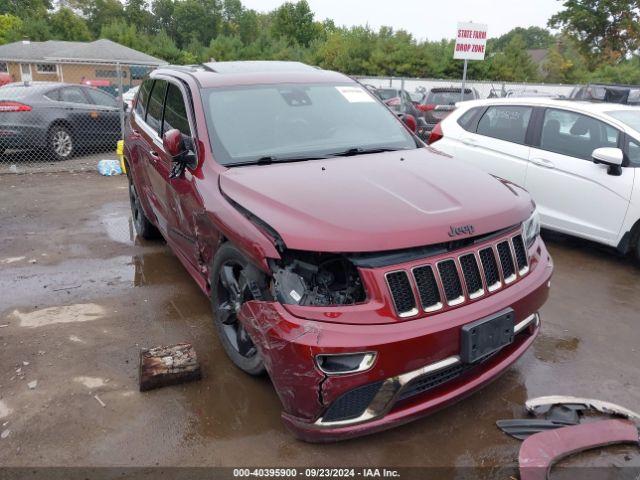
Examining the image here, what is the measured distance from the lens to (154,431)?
2811mm

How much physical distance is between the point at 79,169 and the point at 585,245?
28.2ft

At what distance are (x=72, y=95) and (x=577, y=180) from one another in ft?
31.8

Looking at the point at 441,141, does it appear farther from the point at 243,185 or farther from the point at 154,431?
the point at 154,431

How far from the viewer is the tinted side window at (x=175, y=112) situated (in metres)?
3.86

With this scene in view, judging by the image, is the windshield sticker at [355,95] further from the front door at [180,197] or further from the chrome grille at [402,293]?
the chrome grille at [402,293]

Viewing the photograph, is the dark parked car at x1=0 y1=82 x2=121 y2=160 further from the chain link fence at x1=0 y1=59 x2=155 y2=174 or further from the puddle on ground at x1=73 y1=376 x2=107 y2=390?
the puddle on ground at x1=73 y1=376 x2=107 y2=390

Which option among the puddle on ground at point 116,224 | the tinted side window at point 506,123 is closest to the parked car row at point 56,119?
the puddle on ground at point 116,224

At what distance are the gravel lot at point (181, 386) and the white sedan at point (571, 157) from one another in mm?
466

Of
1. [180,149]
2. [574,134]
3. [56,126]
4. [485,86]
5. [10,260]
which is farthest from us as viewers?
[485,86]

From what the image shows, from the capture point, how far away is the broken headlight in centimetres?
249

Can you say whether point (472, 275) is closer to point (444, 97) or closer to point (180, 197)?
point (180, 197)

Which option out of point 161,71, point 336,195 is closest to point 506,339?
point 336,195

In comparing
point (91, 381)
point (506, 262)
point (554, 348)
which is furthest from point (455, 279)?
point (91, 381)

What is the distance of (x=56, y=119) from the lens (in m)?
10.1
